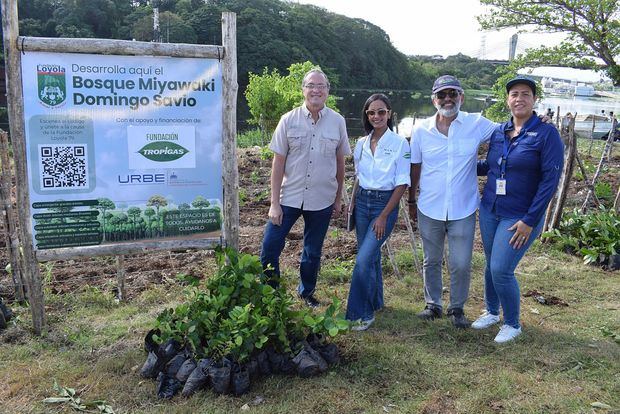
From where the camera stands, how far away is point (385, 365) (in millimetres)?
3645

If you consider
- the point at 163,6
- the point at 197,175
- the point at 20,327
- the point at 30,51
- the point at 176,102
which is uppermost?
the point at 163,6

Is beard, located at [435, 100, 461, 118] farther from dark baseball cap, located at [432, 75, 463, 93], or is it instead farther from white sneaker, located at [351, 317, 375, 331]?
white sneaker, located at [351, 317, 375, 331]

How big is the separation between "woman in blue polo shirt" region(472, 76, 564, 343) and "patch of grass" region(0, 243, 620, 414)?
46cm

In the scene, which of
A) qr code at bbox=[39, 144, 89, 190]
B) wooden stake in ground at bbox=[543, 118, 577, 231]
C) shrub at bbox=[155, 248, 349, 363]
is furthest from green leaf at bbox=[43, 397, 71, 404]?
wooden stake in ground at bbox=[543, 118, 577, 231]

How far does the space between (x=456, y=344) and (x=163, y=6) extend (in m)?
74.9

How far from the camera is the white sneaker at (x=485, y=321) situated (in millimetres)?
4262

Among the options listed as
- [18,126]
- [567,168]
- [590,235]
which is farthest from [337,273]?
[567,168]

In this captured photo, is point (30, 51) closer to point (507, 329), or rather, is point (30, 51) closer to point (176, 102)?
point (176, 102)

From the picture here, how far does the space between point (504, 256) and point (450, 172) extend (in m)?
0.70

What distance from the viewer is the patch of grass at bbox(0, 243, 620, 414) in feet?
10.5

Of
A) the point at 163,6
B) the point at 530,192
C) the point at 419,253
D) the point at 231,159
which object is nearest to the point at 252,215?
the point at 419,253

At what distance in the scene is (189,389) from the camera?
3.22m

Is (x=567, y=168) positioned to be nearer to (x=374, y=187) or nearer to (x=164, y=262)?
(x=374, y=187)

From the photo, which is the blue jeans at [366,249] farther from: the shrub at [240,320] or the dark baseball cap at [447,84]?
the dark baseball cap at [447,84]
